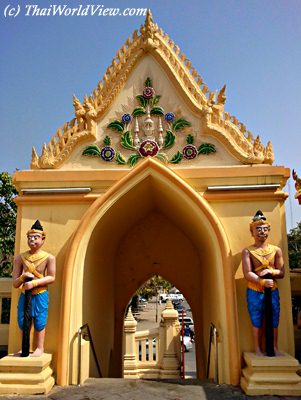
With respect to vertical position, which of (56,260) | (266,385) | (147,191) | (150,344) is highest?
(147,191)

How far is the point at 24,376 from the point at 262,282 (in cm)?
308

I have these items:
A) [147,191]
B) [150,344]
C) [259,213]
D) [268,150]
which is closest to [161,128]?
[147,191]

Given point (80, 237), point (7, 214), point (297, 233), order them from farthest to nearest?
point (297, 233)
point (7, 214)
point (80, 237)

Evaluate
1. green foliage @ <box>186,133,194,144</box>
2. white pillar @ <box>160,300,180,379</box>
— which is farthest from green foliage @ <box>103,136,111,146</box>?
white pillar @ <box>160,300,180,379</box>

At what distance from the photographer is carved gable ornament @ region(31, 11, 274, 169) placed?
5746 millimetres

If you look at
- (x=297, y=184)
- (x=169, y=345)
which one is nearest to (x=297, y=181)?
(x=297, y=184)

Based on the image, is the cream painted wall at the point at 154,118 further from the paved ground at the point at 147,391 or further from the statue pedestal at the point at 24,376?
the paved ground at the point at 147,391

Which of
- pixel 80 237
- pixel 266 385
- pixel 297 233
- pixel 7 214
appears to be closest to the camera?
pixel 266 385

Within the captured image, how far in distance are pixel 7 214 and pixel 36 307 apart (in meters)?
8.35

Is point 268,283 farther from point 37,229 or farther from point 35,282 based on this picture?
point 37,229

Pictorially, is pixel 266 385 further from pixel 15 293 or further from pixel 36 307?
pixel 15 293

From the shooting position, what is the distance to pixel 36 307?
15.5ft

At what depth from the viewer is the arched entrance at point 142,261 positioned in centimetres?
492

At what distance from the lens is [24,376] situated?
4.43 meters
